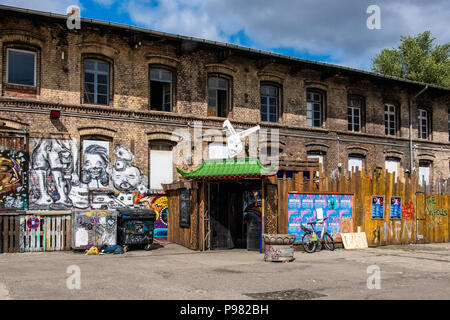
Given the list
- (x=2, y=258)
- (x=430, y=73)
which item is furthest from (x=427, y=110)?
(x=2, y=258)

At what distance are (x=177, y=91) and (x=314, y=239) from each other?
29.3ft

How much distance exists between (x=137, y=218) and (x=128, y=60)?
288 inches

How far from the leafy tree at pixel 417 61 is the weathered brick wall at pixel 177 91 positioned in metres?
11.0

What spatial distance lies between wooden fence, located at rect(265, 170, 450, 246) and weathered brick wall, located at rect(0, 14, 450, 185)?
586 cm

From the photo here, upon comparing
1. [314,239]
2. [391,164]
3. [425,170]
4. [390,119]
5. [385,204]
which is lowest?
[314,239]

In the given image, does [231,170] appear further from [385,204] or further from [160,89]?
[160,89]

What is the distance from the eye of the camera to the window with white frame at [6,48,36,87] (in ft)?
58.7

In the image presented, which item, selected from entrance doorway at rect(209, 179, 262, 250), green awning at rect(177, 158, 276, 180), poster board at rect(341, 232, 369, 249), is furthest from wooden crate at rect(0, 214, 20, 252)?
poster board at rect(341, 232, 369, 249)

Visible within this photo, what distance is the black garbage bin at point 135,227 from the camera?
15.9 m

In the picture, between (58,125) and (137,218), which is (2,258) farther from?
(58,125)

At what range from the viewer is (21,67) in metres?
18.1

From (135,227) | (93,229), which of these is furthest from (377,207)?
(93,229)

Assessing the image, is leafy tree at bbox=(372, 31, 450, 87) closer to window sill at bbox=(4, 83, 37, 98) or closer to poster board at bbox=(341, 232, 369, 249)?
poster board at bbox=(341, 232, 369, 249)

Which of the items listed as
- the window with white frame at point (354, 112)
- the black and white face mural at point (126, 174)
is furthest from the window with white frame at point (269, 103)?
the black and white face mural at point (126, 174)
